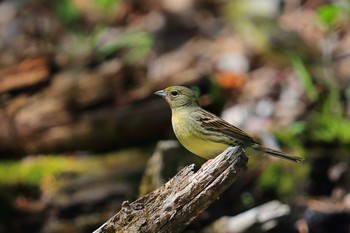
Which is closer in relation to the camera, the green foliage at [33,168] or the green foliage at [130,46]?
the green foliage at [33,168]

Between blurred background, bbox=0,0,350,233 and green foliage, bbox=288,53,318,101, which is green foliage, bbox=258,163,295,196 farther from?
green foliage, bbox=288,53,318,101

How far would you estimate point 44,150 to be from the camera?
814 cm

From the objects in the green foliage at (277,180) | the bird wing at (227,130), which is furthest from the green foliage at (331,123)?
the bird wing at (227,130)

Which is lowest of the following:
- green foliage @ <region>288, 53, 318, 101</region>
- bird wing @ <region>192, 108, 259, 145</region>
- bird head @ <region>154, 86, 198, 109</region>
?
green foliage @ <region>288, 53, 318, 101</region>

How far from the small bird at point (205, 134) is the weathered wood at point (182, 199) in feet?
2.15

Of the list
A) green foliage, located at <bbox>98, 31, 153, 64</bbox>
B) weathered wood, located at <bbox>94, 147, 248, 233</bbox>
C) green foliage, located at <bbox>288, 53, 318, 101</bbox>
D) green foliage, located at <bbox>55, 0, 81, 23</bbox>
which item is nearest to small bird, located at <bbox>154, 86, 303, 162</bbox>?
weathered wood, located at <bbox>94, 147, 248, 233</bbox>

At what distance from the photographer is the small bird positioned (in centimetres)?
503

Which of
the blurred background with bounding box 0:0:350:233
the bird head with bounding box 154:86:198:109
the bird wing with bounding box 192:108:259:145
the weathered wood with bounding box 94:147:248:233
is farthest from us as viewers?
the blurred background with bounding box 0:0:350:233

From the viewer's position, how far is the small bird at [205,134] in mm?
5027

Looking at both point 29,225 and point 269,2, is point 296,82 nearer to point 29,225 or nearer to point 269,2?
point 269,2

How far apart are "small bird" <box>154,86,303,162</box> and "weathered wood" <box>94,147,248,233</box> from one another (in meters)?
0.66

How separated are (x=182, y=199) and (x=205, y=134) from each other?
93 centimetres

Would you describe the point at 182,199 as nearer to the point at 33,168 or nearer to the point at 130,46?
the point at 33,168

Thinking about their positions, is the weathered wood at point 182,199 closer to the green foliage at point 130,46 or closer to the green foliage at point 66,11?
the green foliage at point 130,46
